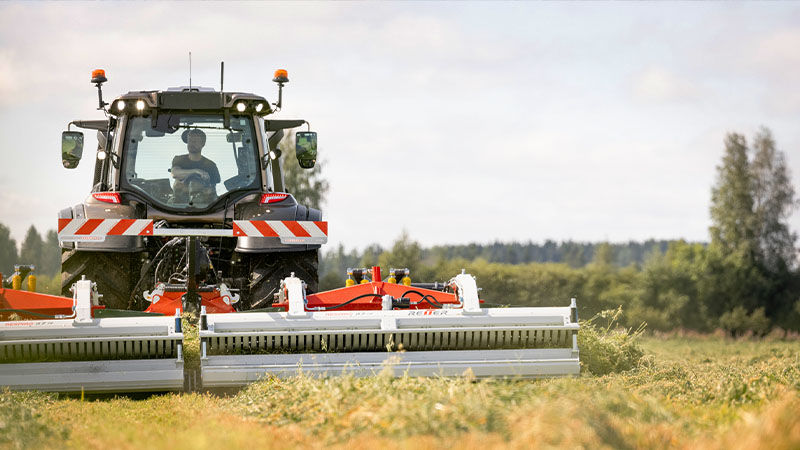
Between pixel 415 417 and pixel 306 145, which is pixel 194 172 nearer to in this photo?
pixel 306 145

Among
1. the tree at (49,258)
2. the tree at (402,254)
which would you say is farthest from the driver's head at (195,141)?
the tree at (49,258)

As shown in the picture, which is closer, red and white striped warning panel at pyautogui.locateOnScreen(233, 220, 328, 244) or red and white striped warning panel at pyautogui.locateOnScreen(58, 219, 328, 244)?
red and white striped warning panel at pyautogui.locateOnScreen(58, 219, 328, 244)

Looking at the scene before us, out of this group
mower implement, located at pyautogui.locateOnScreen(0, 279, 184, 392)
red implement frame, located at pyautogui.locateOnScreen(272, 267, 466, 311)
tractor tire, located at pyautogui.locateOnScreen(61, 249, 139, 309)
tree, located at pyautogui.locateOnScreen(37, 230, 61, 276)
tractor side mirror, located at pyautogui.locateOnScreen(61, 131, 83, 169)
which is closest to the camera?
mower implement, located at pyautogui.locateOnScreen(0, 279, 184, 392)

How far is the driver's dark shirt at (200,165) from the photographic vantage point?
30.2 feet

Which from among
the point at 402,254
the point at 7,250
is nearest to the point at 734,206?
the point at 402,254

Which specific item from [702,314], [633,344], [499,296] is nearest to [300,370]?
[633,344]

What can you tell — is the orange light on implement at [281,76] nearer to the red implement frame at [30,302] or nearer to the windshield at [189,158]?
the windshield at [189,158]

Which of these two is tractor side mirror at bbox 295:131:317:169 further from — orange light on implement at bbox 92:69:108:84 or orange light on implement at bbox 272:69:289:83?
orange light on implement at bbox 92:69:108:84

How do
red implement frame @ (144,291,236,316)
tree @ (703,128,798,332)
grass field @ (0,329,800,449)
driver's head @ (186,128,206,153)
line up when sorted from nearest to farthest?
1. grass field @ (0,329,800,449)
2. red implement frame @ (144,291,236,316)
3. driver's head @ (186,128,206,153)
4. tree @ (703,128,798,332)

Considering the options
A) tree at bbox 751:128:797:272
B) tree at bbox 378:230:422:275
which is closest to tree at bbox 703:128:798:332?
tree at bbox 751:128:797:272

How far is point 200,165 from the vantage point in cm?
923

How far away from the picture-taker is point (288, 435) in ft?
17.4

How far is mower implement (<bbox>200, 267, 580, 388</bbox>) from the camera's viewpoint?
6961 millimetres

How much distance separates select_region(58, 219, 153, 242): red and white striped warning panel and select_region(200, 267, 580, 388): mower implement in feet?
5.59
